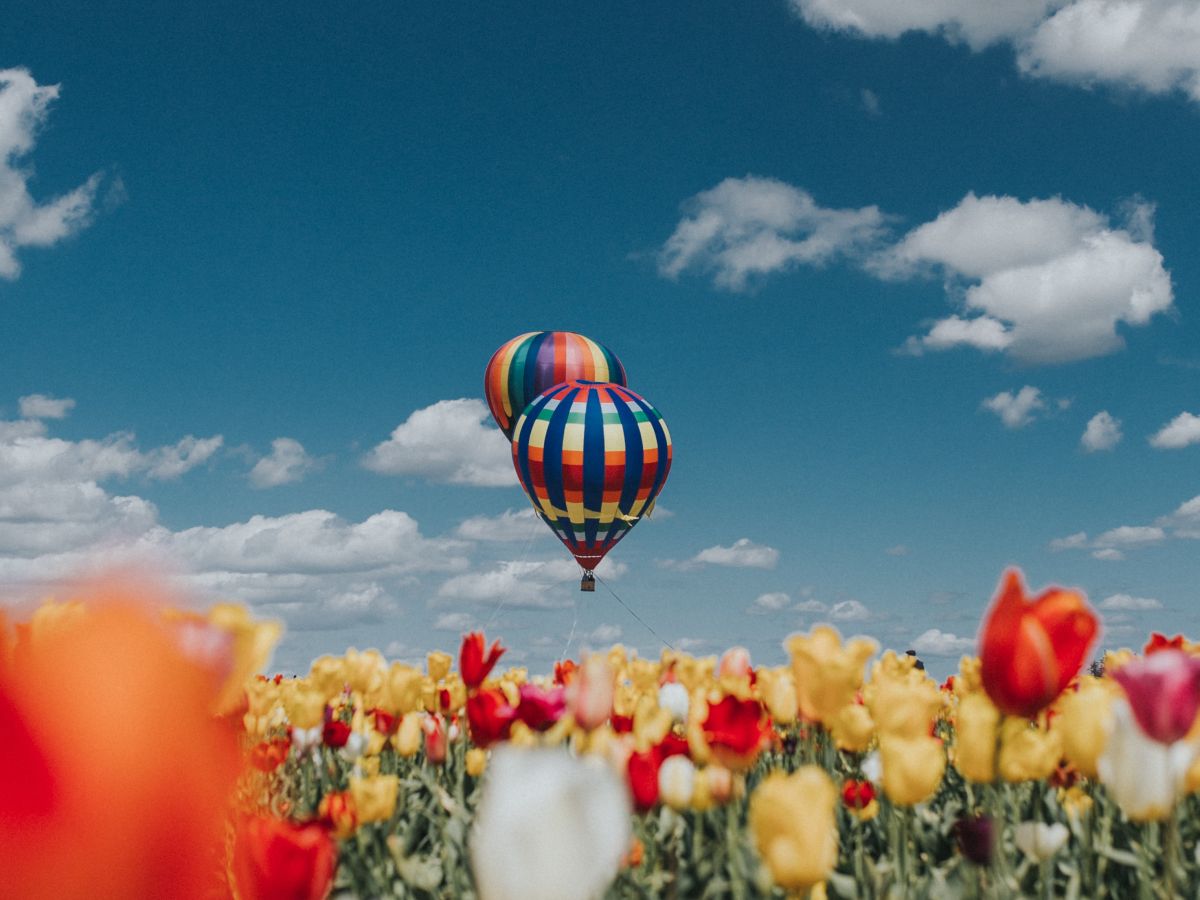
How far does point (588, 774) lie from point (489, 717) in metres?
2.29

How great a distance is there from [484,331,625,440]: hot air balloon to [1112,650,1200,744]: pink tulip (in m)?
31.7

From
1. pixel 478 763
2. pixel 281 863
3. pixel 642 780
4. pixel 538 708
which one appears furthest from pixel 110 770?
pixel 478 763

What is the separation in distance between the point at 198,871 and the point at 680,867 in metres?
2.75

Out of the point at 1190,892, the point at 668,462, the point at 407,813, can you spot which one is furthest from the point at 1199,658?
the point at 668,462

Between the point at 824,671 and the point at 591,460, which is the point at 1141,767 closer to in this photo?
the point at 824,671

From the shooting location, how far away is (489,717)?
353 centimetres

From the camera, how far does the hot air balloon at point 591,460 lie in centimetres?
2683

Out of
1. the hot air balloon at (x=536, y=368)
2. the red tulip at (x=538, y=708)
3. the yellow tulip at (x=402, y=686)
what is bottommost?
the red tulip at (x=538, y=708)

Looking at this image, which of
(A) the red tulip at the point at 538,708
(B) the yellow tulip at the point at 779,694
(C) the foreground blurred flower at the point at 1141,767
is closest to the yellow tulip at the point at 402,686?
(A) the red tulip at the point at 538,708

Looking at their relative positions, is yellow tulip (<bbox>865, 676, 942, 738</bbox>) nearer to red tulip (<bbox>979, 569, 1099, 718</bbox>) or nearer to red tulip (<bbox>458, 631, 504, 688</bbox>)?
red tulip (<bbox>979, 569, 1099, 718</bbox>)

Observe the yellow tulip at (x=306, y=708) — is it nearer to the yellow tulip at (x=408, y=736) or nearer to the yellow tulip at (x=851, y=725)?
the yellow tulip at (x=408, y=736)

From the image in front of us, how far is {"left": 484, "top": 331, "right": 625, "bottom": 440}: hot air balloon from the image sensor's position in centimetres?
3412

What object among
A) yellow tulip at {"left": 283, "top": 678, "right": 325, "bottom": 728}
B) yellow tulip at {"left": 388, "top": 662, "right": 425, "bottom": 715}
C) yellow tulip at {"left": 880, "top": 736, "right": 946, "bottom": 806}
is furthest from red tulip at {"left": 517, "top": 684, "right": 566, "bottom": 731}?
yellow tulip at {"left": 880, "top": 736, "right": 946, "bottom": 806}

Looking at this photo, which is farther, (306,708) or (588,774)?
(306,708)
